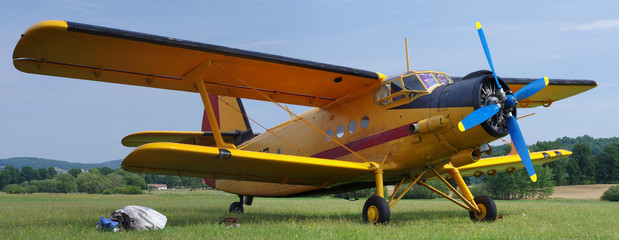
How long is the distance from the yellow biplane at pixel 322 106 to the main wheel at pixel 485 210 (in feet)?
0.07

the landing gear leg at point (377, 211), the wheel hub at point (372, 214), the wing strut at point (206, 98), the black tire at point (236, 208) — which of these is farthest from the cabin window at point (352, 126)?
the black tire at point (236, 208)

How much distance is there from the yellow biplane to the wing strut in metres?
0.02

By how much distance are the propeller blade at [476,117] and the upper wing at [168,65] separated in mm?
2761

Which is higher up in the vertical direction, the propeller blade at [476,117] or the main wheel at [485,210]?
the propeller blade at [476,117]

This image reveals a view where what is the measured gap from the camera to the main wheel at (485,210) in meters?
9.59

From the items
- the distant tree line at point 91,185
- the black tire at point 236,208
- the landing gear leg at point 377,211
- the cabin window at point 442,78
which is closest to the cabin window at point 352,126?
the landing gear leg at point 377,211

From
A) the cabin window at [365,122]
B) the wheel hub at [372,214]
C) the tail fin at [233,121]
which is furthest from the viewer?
the tail fin at [233,121]

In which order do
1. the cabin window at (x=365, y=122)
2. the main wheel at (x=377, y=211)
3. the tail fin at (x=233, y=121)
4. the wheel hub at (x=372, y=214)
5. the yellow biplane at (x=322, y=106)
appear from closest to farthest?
1. the yellow biplane at (x=322, y=106)
2. the main wheel at (x=377, y=211)
3. the wheel hub at (x=372, y=214)
4. the cabin window at (x=365, y=122)
5. the tail fin at (x=233, y=121)

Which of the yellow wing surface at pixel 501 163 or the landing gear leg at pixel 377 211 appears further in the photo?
the yellow wing surface at pixel 501 163

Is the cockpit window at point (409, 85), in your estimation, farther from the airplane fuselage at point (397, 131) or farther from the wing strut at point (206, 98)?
the wing strut at point (206, 98)

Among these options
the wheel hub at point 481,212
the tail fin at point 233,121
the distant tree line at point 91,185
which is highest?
the tail fin at point 233,121

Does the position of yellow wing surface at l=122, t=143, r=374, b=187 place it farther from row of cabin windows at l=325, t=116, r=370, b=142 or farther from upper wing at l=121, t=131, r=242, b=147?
upper wing at l=121, t=131, r=242, b=147

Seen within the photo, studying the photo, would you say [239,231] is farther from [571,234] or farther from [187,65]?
[571,234]

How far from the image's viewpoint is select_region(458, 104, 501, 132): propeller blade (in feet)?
25.8
